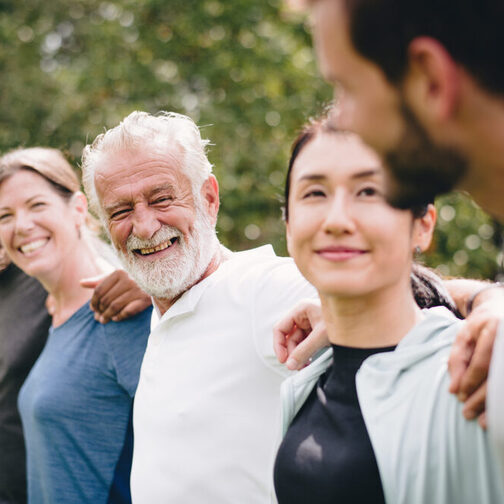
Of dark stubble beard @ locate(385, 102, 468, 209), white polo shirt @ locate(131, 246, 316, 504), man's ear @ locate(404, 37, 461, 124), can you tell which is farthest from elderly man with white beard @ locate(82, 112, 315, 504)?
man's ear @ locate(404, 37, 461, 124)

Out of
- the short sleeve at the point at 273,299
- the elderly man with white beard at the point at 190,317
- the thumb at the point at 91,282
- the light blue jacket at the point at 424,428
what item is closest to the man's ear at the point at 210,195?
the elderly man with white beard at the point at 190,317

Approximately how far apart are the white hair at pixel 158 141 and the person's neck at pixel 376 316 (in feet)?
3.42

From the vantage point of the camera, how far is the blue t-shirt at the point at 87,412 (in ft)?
8.80

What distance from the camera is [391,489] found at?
145 cm

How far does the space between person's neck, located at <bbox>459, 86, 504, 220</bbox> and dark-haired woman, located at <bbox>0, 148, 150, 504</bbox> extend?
1.80m

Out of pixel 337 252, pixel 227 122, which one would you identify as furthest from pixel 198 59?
pixel 337 252

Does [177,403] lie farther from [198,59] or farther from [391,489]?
[198,59]

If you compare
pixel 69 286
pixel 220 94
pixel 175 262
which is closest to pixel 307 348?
pixel 175 262

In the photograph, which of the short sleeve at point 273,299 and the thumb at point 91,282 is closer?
the short sleeve at point 273,299

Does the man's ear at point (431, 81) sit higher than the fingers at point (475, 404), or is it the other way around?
the man's ear at point (431, 81)

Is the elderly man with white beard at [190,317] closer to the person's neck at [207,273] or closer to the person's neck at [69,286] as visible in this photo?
the person's neck at [207,273]

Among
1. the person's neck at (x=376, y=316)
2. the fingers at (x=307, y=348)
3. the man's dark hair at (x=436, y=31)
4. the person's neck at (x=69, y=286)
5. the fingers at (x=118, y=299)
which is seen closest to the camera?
the man's dark hair at (x=436, y=31)

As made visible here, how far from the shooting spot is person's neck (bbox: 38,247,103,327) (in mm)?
3211

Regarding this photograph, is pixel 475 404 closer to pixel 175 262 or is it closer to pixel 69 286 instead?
pixel 175 262
